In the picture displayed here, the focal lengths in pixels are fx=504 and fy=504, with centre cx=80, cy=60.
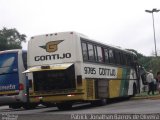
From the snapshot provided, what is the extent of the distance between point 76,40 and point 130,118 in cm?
811

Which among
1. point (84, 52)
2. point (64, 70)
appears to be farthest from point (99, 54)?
point (64, 70)

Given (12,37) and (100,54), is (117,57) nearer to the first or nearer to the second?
(100,54)

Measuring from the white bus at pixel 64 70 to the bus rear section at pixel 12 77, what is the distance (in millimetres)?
2762

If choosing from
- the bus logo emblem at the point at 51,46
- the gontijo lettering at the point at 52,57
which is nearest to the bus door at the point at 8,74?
the gontijo lettering at the point at 52,57

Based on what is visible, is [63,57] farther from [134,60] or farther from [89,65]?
[134,60]

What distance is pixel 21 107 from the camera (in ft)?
96.8

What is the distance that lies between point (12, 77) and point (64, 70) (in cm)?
489

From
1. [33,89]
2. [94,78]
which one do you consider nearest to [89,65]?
[94,78]

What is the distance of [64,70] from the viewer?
21.8 metres

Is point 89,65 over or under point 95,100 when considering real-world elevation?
over

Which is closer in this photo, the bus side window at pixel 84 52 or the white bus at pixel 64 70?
the white bus at pixel 64 70

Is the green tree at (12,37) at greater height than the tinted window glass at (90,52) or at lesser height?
greater

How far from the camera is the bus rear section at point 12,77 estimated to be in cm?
2547

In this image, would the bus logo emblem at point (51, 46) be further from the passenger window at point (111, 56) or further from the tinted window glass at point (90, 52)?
the passenger window at point (111, 56)
